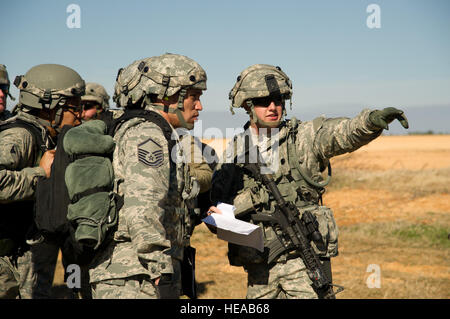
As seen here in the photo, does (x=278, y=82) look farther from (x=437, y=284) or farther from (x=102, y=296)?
(x=437, y=284)

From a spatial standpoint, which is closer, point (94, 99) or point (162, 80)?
point (162, 80)

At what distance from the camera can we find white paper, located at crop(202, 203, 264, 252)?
488 centimetres

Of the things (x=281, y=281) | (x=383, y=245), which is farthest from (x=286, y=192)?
(x=383, y=245)

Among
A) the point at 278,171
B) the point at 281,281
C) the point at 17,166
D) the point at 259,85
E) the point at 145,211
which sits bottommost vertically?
the point at 281,281

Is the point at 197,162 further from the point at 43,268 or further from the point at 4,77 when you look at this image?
the point at 4,77

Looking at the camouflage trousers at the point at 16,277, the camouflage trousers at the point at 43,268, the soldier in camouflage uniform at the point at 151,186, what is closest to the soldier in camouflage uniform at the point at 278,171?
the soldier in camouflage uniform at the point at 151,186

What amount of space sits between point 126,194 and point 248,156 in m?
2.03

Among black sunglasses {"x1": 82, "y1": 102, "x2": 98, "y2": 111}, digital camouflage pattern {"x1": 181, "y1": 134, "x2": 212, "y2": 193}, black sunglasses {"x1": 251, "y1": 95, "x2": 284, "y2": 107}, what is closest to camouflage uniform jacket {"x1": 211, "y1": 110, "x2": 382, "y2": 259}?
black sunglasses {"x1": 251, "y1": 95, "x2": 284, "y2": 107}

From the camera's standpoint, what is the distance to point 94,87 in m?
8.64

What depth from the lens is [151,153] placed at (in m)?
3.74

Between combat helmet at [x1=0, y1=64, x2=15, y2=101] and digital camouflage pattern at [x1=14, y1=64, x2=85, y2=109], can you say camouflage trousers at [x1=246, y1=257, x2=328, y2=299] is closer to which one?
digital camouflage pattern at [x1=14, y1=64, x2=85, y2=109]

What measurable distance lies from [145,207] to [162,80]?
3.68 feet
